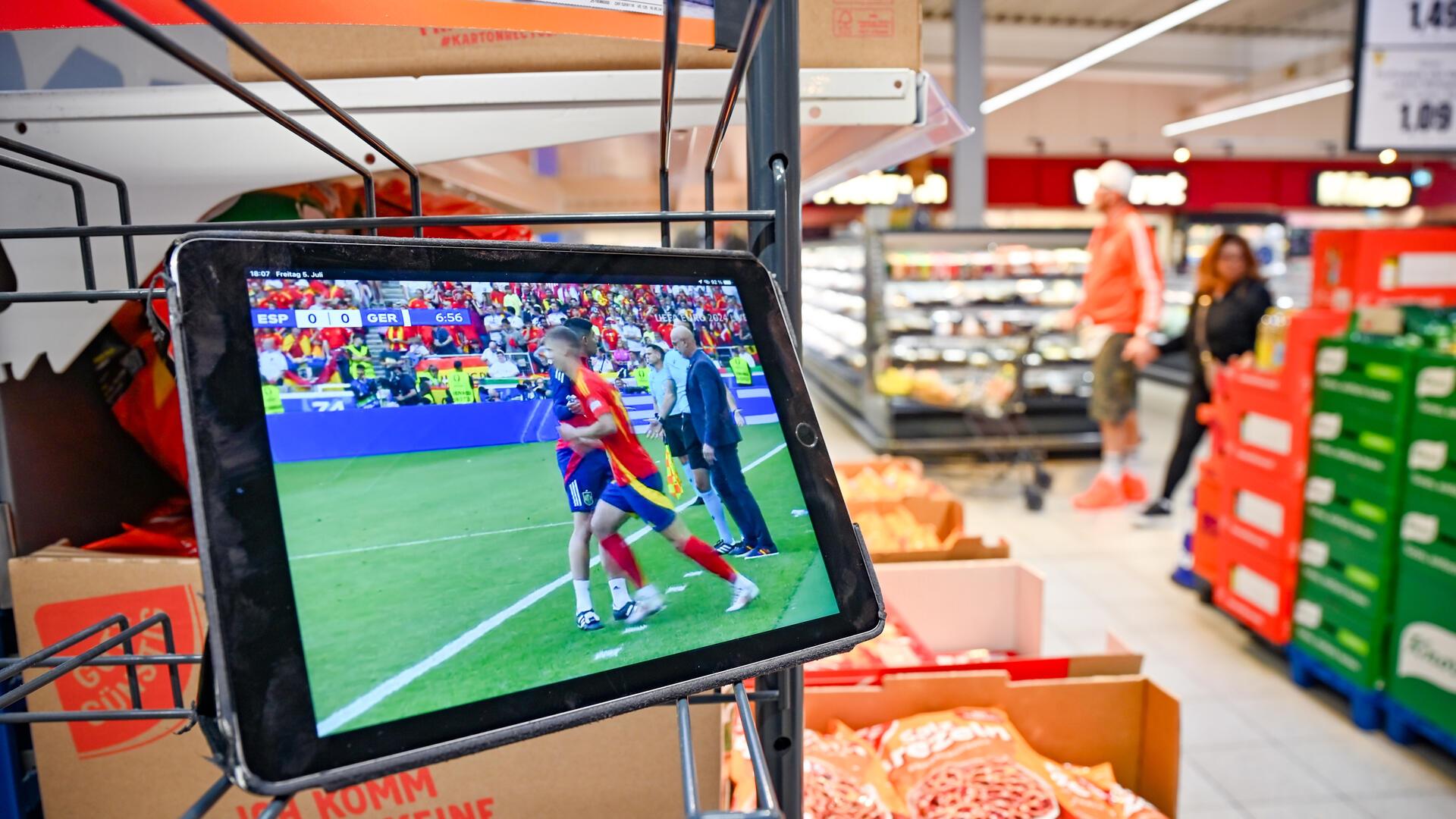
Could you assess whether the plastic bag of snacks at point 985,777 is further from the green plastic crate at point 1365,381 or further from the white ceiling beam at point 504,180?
the green plastic crate at point 1365,381

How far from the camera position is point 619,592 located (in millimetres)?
530

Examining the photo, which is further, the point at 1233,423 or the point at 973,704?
Answer: the point at 1233,423

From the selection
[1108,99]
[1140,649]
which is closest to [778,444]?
[1140,649]

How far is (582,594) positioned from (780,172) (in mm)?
350

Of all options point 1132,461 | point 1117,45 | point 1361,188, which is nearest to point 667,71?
point 1132,461

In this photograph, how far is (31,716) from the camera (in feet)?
1.89

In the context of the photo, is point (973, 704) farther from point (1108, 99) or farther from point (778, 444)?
point (1108, 99)

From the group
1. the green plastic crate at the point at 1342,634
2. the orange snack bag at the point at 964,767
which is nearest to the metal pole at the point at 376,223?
the orange snack bag at the point at 964,767

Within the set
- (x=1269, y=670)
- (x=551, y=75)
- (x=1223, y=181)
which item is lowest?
(x=1269, y=670)

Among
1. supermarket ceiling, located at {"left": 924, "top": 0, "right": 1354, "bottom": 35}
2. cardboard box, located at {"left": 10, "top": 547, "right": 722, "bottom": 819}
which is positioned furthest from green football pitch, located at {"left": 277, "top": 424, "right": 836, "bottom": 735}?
supermarket ceiling, located at {"left": 924, "top": 0, "right": 1354, "bottom": 35}

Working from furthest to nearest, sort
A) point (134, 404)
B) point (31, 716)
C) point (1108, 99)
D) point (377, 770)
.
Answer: point (1108, 99) < point (134, 404) < point (31, 716) < point (377, 770)

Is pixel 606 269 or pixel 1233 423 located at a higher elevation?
pixel 606 269

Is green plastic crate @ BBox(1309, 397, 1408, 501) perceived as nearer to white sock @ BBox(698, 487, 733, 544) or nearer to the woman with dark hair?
the woman with dark hair

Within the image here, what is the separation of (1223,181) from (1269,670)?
13.8m
